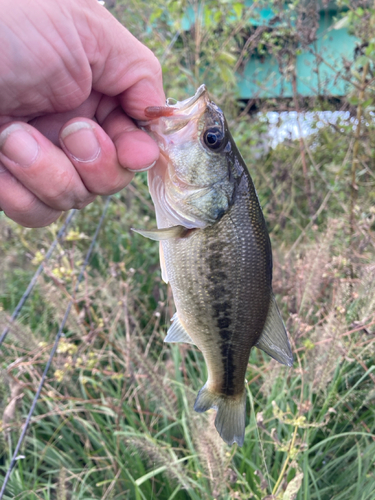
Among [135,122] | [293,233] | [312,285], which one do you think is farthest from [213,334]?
[293,233]

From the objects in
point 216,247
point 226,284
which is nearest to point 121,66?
point 216,247

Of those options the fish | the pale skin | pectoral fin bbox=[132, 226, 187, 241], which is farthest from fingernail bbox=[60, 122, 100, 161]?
pectoral fin bbox=[132, 226, 187, 241]

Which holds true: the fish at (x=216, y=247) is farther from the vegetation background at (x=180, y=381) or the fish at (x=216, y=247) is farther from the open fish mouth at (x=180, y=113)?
the vegetation background at (x=180, y=381)

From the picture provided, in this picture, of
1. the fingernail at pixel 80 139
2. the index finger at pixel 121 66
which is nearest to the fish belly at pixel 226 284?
the fingernail at pixel 80 139

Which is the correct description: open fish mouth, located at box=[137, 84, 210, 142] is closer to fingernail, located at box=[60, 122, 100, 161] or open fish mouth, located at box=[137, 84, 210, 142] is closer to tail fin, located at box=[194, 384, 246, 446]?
fingernail, located at box=[60, 122, 100, 161]

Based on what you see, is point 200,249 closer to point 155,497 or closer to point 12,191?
point 12,191

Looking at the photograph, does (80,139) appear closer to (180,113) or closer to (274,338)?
(180,113)

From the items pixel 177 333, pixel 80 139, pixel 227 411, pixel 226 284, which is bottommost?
pixel 227 411
